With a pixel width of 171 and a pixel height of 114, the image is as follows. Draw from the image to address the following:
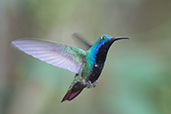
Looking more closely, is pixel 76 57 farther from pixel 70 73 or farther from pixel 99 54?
pixel 70 73

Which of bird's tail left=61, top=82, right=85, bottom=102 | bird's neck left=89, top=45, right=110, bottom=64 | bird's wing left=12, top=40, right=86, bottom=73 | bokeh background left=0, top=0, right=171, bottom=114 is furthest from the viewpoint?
bokeh background left=0, top=0, right=171, bottom=114

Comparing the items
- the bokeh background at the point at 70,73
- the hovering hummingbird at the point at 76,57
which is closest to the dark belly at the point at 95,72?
the hovering hummingbird at the point at 76,57

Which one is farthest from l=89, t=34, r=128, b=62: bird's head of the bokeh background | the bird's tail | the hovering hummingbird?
the bokeh background

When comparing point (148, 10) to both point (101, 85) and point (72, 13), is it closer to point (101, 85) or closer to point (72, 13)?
point (72, 13)

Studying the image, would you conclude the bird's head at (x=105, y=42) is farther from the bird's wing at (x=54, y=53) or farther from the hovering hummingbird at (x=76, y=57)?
the bird's wing at (x=54, y=53)

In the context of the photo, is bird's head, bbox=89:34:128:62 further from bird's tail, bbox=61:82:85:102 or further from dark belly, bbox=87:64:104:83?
bird's tail, bbox=61:82:85:102

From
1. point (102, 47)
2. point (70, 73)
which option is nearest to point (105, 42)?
point (102, 47)
